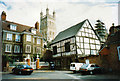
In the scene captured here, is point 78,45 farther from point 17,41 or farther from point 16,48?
point 17,41

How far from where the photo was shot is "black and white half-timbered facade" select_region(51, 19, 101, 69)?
23344 millimetres

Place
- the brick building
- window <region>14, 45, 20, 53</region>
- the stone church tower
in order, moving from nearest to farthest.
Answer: the brick building
window <region>14, 45, 20, 53</region>
the stone church tower

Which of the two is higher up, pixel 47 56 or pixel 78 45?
pixel 78 45

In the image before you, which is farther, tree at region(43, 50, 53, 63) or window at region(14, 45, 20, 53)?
tree at region(43, 50, 53, 63)

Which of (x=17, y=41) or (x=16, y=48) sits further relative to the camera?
(x=17, y=41)

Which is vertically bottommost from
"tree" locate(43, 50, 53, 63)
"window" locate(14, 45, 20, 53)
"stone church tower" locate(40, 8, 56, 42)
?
"tree" locate(43, 50, 53, 63)

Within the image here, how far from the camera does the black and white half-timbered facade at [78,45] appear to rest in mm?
23344

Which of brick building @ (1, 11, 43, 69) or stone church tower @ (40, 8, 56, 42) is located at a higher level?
stone church tower @ (40, 8, 56, 42)

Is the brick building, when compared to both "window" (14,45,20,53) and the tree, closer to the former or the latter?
"window" (14,45,20,53)

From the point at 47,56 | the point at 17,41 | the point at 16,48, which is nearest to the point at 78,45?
the point at 47,56

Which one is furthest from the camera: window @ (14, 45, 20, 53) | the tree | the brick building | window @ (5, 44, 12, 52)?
the tree

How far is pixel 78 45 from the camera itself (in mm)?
23672

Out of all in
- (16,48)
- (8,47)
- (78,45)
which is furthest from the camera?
(16,48)

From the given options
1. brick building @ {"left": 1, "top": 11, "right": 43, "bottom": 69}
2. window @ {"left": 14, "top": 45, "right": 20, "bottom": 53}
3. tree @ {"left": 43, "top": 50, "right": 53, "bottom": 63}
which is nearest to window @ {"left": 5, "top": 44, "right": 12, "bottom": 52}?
brick building @ {"left": 1, "top": 11, "right": 43, "bottom": 69}
